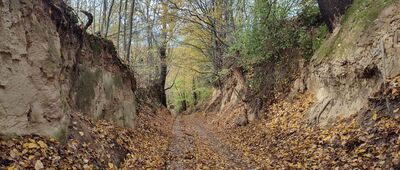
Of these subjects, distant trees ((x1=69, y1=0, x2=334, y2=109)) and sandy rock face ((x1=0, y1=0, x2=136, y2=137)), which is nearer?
sandy rock face ((x1=0, y1=0, x2=136, y2=137))

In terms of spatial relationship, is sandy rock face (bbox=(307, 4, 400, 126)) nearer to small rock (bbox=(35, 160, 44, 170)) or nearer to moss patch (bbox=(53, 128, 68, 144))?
moss patch (bbox=(53, 128, 68, 144))

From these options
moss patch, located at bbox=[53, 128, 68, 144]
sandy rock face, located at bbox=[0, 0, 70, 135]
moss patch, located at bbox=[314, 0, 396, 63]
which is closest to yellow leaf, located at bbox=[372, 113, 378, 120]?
moss patch, located at bbox=[314, 0, 396, 63]

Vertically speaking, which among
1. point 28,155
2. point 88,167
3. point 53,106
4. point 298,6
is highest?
point 298,6

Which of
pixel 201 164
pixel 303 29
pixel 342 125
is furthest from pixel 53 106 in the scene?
pixel 303 29

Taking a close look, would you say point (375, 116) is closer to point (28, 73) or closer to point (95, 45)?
point (28, 73)

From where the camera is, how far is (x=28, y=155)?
5.54m

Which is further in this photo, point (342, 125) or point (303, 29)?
point (303, 29)

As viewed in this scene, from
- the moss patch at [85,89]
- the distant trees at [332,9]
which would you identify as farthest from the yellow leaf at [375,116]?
the moss patch at [85,89]

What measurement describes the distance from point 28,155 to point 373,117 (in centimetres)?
654

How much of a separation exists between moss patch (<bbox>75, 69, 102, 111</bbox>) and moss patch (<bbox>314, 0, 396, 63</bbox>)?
6926 millimetres

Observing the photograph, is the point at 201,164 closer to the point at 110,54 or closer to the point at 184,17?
the point at 110,54

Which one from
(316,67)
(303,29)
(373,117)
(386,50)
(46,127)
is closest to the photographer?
(46,127)

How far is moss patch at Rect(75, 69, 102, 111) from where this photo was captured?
369 inches

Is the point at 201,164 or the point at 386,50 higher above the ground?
the point at 386,50
